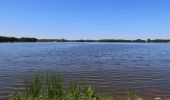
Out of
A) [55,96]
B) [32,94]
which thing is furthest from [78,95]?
[32,94]

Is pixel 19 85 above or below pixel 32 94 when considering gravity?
below

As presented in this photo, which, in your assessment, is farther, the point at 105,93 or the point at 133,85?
the point at 133,85

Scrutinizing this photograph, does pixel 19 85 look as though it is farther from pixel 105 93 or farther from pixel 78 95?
pixel 78 95

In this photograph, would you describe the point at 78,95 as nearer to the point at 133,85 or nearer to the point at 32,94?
the point at 32,94

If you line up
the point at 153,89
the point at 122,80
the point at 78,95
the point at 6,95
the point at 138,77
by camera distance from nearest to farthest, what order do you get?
the point at 78,95 → the point at 6,95 → the point at 153,89 → the point at 122,80 → the point at 138,77

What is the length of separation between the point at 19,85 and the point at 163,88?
8.21 m

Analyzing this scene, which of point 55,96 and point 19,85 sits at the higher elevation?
point 55,96

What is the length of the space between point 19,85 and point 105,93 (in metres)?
5.20

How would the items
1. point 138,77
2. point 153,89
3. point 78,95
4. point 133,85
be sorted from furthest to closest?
point 138,77 < point 133,85 < point 153,89 < point 78,95

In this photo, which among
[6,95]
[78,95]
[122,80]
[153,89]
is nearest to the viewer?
[78,95]

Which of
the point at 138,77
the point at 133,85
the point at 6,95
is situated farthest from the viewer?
the point at 138,77

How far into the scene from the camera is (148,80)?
19.1 metres

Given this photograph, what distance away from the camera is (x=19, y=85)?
54.9ft

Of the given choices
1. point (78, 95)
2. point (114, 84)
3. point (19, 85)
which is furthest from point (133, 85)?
point (78, 95)
